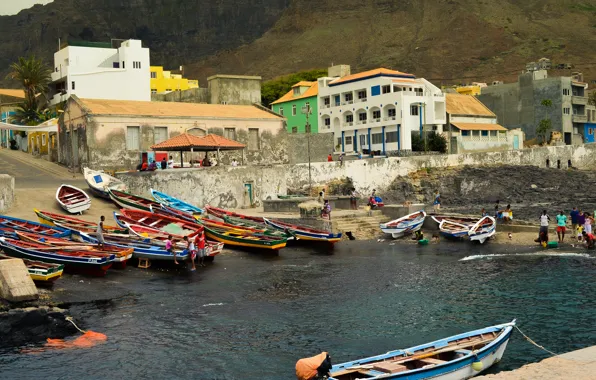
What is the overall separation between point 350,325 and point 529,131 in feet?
260

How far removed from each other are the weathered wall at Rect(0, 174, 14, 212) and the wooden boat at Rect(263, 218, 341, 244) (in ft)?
52.0

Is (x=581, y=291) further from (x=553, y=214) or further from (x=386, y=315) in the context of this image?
(x=553, y=214)

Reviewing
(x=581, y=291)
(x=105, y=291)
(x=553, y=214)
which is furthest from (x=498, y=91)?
(x=105, y=291)

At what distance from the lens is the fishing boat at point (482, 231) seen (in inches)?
1582

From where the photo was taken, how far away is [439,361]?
617 inches

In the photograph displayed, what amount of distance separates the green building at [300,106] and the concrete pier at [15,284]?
64.8 metres

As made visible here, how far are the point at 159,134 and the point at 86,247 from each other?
2587cm

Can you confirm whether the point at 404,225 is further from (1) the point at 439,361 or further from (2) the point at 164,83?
(2) the point at 164,83

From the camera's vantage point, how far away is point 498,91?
317 ft

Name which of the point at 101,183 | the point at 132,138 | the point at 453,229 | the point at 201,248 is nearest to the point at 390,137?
the point at 132,138

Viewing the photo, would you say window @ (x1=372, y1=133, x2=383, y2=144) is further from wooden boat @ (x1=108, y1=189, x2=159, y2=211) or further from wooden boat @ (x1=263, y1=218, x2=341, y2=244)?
wooden boat @ (x1=108, y1=189, x2=159, y2=211)

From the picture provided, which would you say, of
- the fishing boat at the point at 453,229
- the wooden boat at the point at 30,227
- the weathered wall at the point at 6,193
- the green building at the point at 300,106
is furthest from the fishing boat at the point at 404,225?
the green building at the point at 300,106

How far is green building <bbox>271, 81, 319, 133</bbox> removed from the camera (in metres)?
87.9

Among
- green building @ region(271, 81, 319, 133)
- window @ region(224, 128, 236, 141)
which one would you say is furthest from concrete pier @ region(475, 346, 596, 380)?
green building @ region(271, 81, 319, 133)
